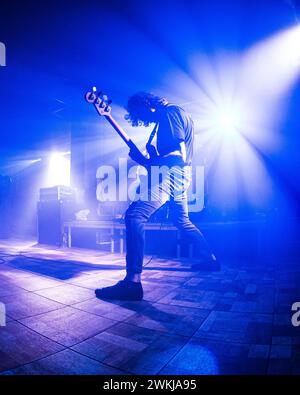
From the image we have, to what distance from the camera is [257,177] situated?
542cm

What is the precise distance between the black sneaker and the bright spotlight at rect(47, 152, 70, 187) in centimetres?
1072

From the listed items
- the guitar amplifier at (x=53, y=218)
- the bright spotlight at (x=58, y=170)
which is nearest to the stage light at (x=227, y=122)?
the guitar amplifier at (x=53, y=218)

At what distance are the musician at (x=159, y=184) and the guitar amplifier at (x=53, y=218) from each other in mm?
4196

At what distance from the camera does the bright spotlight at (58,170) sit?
468 inches

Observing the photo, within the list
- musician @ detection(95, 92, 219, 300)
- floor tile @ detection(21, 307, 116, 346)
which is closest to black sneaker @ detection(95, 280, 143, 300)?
musician @ detection(95, 92, 219, 300)

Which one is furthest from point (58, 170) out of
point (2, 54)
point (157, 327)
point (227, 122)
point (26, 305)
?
point (157, 327)

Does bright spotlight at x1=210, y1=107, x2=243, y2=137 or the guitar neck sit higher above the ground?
bright spotlight at x1=210, y1=107, x2=243, y2=137

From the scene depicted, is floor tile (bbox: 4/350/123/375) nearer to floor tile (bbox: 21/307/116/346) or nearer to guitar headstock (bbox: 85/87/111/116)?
floor tile (bbox: 21/307/116/346)

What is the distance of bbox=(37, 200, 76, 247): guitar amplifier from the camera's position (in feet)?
20.7

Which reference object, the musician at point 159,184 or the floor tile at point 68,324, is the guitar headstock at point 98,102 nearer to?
the musician at point 159,184

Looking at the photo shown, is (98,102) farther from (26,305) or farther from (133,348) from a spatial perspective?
(133,348)

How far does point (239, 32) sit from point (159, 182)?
3029 millimetres

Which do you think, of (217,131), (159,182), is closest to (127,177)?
(217,131)
